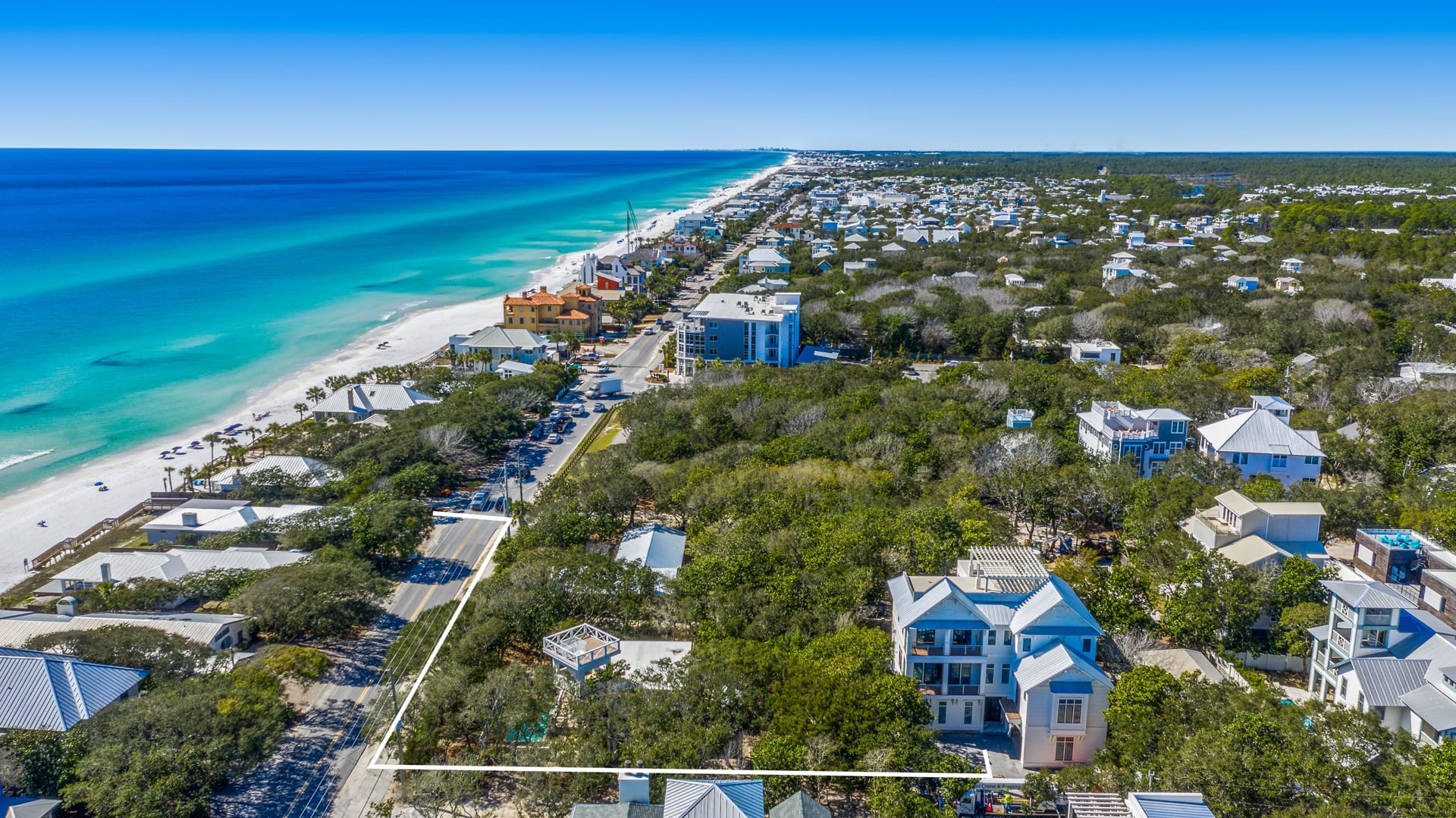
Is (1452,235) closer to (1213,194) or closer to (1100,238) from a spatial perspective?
(1100,238)

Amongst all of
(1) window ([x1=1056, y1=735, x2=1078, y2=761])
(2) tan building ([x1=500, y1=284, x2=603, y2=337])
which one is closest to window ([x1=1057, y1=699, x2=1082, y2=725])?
(1) window ([x1=1056, y1=735, x2=1078, y2=761])

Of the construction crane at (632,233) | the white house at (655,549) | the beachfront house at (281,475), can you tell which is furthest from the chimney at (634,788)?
the construction crane at (632,233)

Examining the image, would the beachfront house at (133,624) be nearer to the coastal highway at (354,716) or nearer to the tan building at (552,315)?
the coastal highway at (354,716)

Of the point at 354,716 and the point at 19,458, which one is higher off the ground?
the point at 19,458

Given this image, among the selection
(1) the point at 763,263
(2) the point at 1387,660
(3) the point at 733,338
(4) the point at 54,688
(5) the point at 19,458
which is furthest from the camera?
(1) the point at 763,263

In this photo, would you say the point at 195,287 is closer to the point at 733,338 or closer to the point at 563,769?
the point at 733,338

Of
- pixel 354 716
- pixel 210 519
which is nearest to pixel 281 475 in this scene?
pixel 210 519
